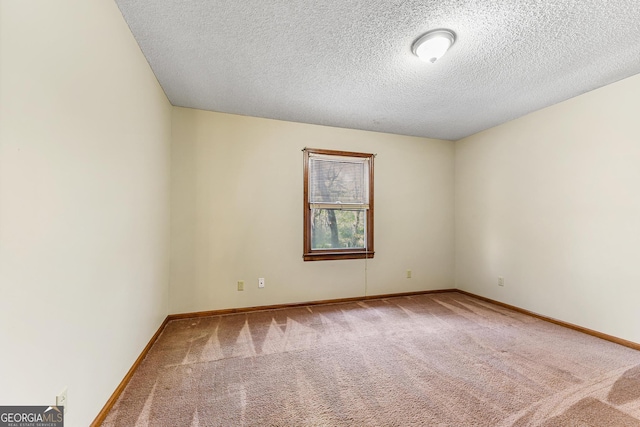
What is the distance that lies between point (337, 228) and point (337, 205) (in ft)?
1.08

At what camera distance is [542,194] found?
10.2 feet

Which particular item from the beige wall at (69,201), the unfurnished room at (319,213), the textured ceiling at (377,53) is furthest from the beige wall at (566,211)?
the beige wall at (69,201)

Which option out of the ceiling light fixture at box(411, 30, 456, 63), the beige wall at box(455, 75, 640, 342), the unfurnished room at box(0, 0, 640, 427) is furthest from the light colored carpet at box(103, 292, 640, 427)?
the ceiling light fixture at box(411, 30, 456, 63)

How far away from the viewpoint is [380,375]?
1948 millimetres

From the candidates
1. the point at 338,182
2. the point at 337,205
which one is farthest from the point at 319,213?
the point at 338,182

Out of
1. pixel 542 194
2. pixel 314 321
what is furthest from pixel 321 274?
pixel 542 194

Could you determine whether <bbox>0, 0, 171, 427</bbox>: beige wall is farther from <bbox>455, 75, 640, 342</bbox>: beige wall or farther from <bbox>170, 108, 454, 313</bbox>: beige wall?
<bbox>455, 75, 640, 342</bbox>: beige wall

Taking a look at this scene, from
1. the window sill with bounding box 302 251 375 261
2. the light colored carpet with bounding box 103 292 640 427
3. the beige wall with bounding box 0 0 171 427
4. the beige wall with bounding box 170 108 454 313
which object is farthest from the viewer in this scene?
the window sill with bounding box 302 251 375 261

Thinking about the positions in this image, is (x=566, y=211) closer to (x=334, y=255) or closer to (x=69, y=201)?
(x=334, y=255)

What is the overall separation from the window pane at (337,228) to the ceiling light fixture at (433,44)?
2179 millimetres

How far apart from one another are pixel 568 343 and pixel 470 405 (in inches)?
63.9

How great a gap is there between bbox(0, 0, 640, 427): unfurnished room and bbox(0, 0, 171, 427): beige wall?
1 cm

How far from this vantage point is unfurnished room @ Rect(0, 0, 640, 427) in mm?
1174

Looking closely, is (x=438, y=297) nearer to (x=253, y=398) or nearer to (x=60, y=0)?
(x=253, y=398)
